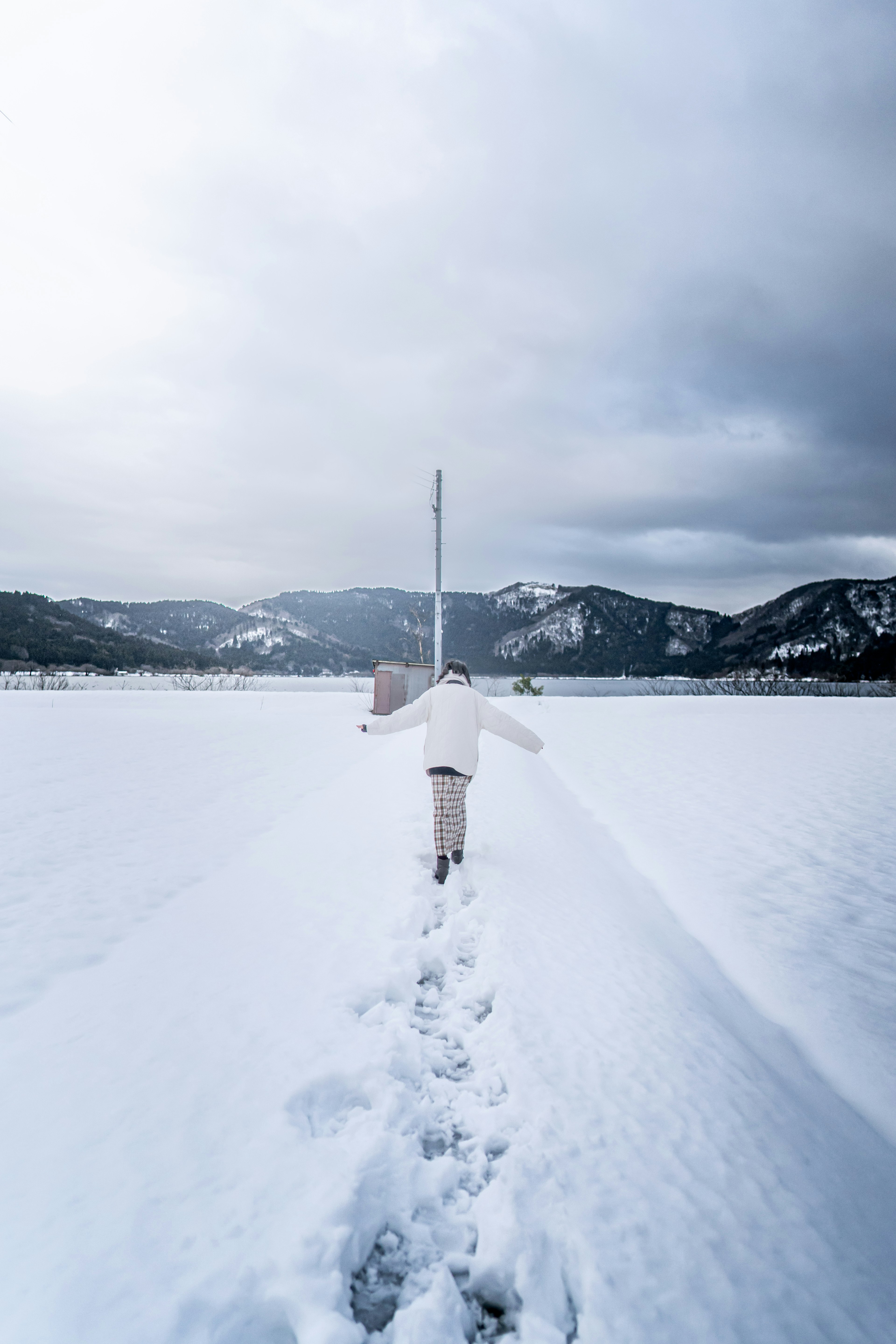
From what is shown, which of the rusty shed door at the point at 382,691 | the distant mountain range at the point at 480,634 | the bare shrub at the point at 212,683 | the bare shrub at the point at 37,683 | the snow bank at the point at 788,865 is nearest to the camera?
the snow bank at the point at 788,865

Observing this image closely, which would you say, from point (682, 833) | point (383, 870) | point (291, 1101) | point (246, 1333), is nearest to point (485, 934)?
point (383, 870)

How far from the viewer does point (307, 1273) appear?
1.58 metres

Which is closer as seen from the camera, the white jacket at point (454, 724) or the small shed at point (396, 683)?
the white jacket at point (454, 724)

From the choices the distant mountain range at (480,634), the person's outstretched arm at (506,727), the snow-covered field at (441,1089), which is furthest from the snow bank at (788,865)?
the distant mountain range at (480,634)

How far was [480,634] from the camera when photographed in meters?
177

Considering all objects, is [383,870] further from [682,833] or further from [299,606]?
[299,606]

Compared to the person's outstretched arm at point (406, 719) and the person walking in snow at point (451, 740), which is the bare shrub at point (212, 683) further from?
the person walking in snow at point (451, 740)

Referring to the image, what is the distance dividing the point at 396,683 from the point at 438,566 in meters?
5.37

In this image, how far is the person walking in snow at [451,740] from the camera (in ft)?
15.8

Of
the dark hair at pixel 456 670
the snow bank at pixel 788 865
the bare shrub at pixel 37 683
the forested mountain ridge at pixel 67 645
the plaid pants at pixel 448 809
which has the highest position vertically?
the forested mountain ridge at pixel 67 645

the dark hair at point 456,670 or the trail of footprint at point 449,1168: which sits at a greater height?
the dark hair at point 456,670

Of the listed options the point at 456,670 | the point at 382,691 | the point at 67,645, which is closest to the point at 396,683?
the point at 382,691

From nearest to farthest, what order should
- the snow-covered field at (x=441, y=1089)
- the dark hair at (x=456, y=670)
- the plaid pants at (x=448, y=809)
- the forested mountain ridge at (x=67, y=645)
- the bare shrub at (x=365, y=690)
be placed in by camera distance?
the snow-covered field at (x=441, y=1089) < the plaid pants at (x=448, y=809) < the dark hair at (x=456, y=670) < the bare shrub at (x=365, y=690) < the forested mountain ridge at (x=67, y=645)

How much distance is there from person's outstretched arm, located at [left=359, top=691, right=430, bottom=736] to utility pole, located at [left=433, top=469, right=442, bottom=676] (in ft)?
50.8
